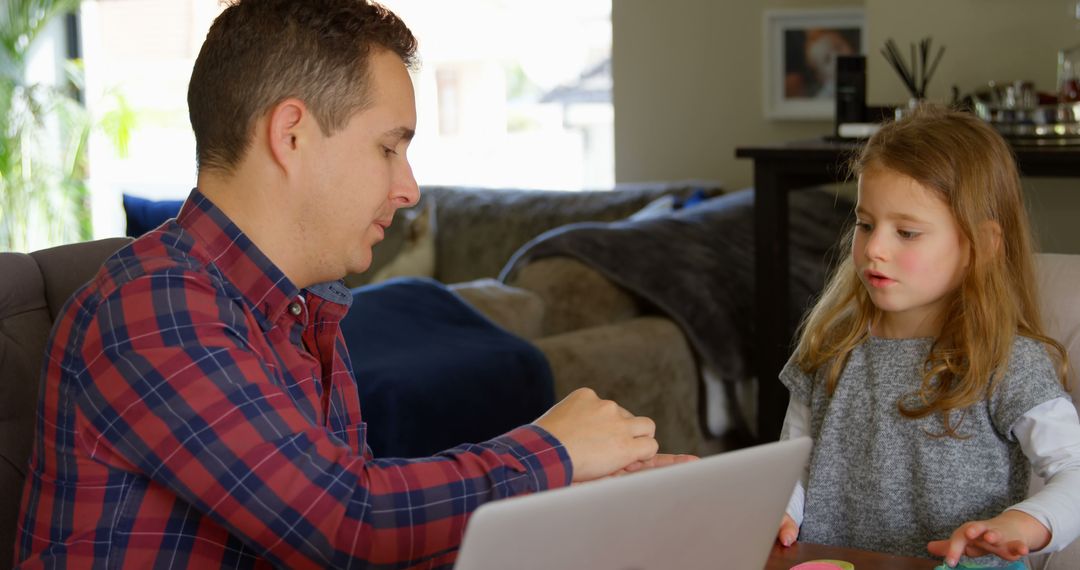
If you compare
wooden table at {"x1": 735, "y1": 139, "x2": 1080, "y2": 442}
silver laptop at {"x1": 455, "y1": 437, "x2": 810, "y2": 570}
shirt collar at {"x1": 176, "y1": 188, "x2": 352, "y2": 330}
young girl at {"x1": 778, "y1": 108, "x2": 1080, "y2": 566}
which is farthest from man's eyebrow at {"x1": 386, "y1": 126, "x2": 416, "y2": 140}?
wooden table at {"x1": 735, "y1": 139, "x2": 1080, "y2": 442}

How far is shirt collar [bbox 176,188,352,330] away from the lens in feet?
3.61

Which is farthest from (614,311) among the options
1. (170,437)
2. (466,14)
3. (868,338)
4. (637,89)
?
(466,14)

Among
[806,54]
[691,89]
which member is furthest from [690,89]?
[806,54]

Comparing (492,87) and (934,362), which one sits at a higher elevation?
(492,87)

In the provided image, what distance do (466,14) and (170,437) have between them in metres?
4.58

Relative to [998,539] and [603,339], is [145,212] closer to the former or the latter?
[603,339]

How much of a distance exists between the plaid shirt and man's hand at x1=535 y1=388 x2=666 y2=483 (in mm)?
17

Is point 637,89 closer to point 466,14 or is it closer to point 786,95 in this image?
point 786,95

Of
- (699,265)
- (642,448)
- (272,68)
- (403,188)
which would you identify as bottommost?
(699,265)

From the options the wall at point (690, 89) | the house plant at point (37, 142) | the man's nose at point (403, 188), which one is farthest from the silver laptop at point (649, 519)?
the house plant at point (37, 142)

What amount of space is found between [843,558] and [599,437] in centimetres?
30

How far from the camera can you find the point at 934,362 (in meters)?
1.53

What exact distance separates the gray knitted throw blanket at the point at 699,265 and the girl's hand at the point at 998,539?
61.5 inches

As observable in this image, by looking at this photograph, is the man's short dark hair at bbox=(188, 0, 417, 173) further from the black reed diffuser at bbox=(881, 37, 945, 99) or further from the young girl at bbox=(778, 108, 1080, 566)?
the black reed diffuser at bbox=(881, 37, 945, 99)
